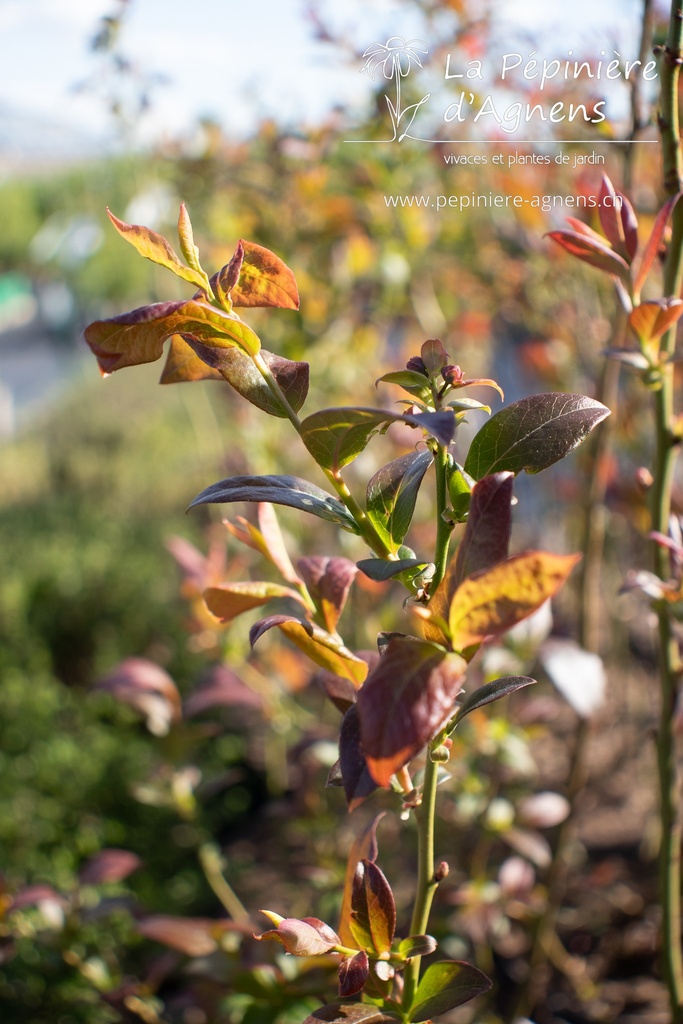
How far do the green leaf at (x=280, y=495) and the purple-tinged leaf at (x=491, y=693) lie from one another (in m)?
0.15

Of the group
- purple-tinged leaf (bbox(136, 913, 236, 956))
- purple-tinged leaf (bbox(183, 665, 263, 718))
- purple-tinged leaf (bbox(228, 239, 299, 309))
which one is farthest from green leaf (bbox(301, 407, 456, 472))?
purple-tinged leaf (bbox(183, 665, 263, 718))

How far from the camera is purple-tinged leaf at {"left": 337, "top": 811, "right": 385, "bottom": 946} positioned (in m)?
0.68

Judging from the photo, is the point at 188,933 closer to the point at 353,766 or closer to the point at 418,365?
the point at 353,766

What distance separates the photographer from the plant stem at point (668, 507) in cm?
71

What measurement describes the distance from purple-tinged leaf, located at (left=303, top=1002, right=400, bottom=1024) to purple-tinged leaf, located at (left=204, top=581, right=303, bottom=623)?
31 centimetres

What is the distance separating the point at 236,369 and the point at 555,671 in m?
0.69

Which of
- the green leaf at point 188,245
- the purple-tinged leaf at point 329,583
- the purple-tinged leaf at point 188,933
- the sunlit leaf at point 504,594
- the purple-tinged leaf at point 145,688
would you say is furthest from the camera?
the purple-tinged leaf at point 145,688

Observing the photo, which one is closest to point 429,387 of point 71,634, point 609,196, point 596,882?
point 609,196

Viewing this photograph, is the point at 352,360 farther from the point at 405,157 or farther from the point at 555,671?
the point at 555,671

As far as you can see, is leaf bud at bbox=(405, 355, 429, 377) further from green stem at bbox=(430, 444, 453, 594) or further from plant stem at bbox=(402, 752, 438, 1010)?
plant stem at bbox=(402, 752, 438, 1010)

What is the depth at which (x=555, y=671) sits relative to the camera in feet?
3.59

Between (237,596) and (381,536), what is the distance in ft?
0.40

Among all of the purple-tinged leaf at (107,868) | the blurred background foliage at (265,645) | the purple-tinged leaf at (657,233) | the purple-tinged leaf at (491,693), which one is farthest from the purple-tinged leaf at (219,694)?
the purple-tinged leaf at (657,233)

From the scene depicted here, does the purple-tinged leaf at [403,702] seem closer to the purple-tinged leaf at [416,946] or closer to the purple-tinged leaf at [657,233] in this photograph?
the purple-tinged leaf at [416,946]
